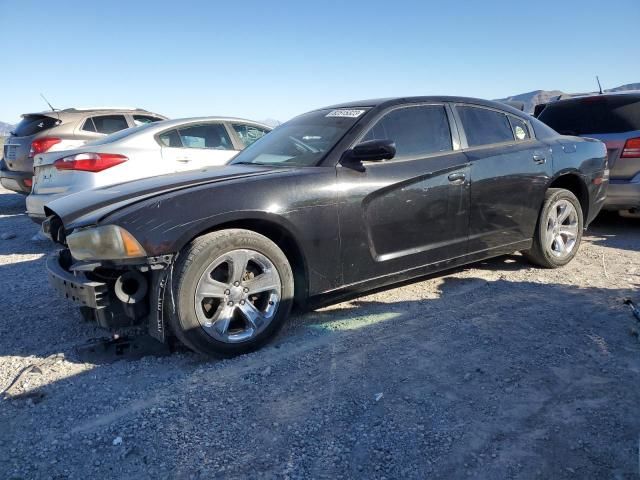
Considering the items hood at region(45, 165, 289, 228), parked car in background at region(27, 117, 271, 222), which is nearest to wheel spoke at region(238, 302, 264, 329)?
hood at region(45, 165, 289, 228)

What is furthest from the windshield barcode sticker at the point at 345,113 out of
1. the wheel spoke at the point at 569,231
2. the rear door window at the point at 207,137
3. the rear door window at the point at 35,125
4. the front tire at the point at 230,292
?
the rear door window at the point at 35,125

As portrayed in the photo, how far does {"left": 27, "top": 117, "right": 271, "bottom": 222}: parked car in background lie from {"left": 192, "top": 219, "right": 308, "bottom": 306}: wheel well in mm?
2887

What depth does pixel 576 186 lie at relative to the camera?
476 cm

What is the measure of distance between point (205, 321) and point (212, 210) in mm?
646

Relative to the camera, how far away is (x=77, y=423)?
233 cm

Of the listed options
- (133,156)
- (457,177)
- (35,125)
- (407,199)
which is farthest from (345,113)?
(35,125)

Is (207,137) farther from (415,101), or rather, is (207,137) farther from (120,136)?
(415,101)

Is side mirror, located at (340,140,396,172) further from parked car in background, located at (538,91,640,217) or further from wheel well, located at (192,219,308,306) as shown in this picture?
parked car in background, located at (538,91,640,217)

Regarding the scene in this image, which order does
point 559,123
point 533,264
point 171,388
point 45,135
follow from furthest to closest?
point 45,135 < point 559,123 < point 533,264 < point 171,388

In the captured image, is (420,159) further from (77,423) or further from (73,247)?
(77,423)

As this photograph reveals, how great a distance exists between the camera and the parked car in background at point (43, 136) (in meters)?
7.38

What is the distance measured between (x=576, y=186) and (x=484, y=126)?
4.29 ft

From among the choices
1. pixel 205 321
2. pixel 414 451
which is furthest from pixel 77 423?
pixel 414 451

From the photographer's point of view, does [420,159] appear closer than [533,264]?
Yes
